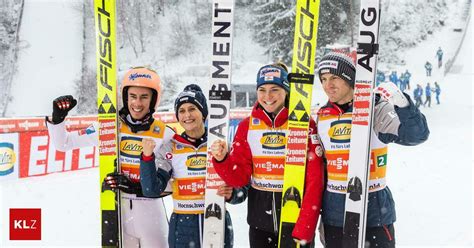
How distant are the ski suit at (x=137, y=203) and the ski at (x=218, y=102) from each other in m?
0.45

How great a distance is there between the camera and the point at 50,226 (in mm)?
7273

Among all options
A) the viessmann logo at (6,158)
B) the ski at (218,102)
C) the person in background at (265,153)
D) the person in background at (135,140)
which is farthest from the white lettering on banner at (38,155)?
the person in background at (265,153)

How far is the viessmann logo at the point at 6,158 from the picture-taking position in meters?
9.05

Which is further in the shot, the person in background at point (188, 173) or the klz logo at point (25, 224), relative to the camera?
the klz logo at point (25, 224)

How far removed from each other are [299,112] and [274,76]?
298 mm

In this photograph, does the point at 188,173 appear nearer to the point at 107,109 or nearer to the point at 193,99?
the point at 193,99

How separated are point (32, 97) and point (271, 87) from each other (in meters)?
26.4

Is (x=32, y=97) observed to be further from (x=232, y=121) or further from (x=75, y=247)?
(x=75, y=247)

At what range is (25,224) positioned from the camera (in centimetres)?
784

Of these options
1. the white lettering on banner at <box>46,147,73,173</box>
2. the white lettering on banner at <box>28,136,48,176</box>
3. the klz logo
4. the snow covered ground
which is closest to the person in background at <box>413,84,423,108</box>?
the snow covered ground

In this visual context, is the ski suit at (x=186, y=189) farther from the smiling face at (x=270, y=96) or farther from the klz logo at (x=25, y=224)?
the klz logo at (x=25, y=224)

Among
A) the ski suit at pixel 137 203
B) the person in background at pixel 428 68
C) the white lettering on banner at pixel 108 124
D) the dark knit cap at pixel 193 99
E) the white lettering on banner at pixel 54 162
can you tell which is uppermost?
the person in background at pixel 428 68

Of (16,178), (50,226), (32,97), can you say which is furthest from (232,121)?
(32,97)

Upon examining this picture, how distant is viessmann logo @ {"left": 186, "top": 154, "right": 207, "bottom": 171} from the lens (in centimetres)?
382
